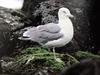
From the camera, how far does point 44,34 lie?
6.88ft

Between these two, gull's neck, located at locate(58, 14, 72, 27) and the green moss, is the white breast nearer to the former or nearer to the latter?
gull's neck, located at locate(58, 14, 72, 27)

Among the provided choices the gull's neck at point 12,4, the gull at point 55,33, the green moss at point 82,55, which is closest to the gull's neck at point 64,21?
the gull at point 55,33

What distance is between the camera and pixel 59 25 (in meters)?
2.12

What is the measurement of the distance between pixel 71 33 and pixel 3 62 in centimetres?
43

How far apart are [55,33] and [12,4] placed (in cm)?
40

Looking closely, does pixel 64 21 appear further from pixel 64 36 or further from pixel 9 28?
pixel 9 28

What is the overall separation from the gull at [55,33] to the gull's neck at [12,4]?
26cm

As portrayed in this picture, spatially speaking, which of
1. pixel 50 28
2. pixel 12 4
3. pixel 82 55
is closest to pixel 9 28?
pixel 12 4

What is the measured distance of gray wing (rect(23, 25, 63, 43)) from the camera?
6.85 ft

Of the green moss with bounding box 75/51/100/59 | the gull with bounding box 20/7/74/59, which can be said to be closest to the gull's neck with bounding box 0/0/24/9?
the gull with bounding box 20/7/74/59

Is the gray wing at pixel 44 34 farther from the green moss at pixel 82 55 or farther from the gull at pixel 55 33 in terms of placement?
the green moss at pixel 82 55

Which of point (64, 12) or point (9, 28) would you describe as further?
point (9, 28)

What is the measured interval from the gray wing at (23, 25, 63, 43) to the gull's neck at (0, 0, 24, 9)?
0.29m

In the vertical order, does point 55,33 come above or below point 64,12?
below
